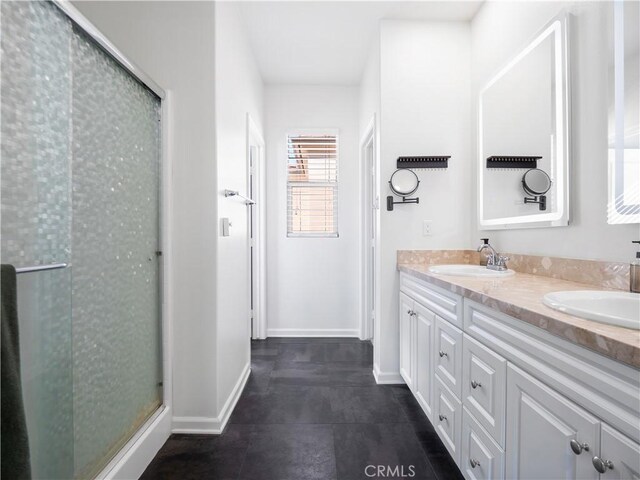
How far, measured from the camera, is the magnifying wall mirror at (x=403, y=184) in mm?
2215

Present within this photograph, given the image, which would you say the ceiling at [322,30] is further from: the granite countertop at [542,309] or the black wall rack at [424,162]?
the granite countertop at [542,309]

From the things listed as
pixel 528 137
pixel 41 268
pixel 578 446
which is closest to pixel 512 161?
pixel 528 137

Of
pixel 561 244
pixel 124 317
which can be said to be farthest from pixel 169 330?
pixel 561 244

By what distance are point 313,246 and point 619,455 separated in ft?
9.13

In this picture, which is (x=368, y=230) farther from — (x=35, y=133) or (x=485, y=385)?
(x=35, y=133)

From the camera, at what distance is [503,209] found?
1.90 meters

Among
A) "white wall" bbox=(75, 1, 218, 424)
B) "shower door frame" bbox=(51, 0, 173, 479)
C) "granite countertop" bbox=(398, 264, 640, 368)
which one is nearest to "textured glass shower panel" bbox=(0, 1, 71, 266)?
"shower door frame" bbox=(51, 0, 173, 479)

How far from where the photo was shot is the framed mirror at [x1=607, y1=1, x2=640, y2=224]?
1095 mm

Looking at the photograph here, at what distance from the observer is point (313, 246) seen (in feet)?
10.8

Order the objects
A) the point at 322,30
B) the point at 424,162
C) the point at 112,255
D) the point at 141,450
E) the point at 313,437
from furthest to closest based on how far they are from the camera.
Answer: the point at 322,30 → the point at 424,162 → the point at 313,437 → the point at 141,450 → the point at 112,255

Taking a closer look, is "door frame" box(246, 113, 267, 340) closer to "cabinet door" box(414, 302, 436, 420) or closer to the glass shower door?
the glass shower door

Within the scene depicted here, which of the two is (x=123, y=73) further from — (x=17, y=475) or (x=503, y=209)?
(x=503, y=209)

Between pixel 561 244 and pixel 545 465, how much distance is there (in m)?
1.03

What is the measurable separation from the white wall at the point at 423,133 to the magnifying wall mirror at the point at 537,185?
1.92ft
